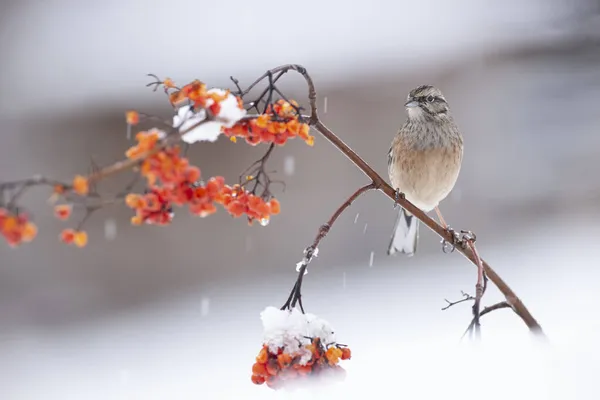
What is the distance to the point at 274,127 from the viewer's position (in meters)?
1.67

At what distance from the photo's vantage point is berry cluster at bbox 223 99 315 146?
1660 mm

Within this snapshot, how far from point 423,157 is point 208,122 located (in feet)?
6.88

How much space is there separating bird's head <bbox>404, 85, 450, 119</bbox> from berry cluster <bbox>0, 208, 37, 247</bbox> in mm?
2517

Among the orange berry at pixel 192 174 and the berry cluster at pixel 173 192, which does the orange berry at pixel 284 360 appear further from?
the orange berry at pixel 192 174

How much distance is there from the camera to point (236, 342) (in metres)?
6.08

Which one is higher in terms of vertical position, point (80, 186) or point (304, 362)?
point (80, 186)

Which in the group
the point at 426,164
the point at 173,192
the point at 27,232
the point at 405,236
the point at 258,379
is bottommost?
the point at 258,379

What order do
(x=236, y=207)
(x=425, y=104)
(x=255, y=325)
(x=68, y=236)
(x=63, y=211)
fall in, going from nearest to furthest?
(x=63, y=211), (x=68, y=236), (x=236, y=207), (x=425, y=104), (x=255, y=325)

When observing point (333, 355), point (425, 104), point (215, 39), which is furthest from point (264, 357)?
point (215, 39)

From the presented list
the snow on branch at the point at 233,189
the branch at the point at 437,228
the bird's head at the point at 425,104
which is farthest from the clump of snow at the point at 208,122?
the bird's head at the point at 425,104

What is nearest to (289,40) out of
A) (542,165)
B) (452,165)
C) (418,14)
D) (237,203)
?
(418,14)

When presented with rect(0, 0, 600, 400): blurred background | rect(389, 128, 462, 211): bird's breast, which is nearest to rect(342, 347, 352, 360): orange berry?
rect(389, 128, 462, 211): bird's breast

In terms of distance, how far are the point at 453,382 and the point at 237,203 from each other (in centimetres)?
74

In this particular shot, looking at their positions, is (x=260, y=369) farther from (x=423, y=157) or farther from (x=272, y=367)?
(x=423, y=157)
